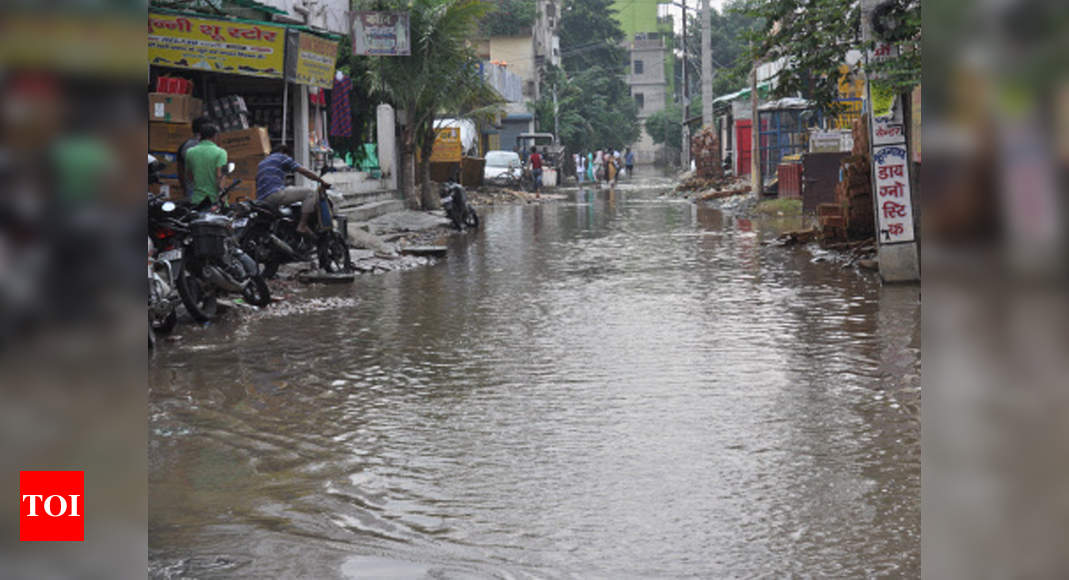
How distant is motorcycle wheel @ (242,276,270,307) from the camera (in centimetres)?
1020

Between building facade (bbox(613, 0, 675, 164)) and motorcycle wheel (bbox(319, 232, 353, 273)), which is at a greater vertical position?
building facade (bbox(613, 0, 675, 164))

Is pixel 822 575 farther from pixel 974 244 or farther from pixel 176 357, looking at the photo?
pixel 176 357

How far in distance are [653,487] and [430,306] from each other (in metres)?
5.92

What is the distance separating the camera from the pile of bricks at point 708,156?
3609cm

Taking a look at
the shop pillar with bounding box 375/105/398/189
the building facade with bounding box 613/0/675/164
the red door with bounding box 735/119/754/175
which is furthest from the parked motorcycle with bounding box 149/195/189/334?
the building facade with bounding box 613/0/675/164

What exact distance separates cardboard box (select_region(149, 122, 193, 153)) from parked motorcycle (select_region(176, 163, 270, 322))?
5.52m

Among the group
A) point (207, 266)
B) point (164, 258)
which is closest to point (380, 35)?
point (207, 266)

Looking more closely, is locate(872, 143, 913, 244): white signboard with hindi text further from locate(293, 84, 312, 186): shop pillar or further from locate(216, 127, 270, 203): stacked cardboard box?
locate(293, 84, 312, 186): shop pillar

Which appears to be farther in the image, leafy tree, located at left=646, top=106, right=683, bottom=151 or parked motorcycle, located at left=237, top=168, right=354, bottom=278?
leafy tree, located at left=646, top=106, right=683, bottom=151

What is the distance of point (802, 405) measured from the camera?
605 cm

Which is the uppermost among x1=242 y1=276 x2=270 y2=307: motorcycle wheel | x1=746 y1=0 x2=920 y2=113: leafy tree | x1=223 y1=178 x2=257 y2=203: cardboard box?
x1=746 y1=0 x2=920 y2=113: leafy tree

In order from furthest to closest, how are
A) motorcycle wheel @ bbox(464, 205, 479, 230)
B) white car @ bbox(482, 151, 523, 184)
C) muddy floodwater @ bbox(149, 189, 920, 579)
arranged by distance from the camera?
1. white car @ bbox(482, 151, 523, 184)
2. motorcycle wheel @ bbox(464, 205, 479, 230)
3. muddy floodwater @ bbox(149, 189, 920, 579)

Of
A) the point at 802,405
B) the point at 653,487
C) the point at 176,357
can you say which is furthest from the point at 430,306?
the point at 653,487

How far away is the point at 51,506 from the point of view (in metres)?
1.58
